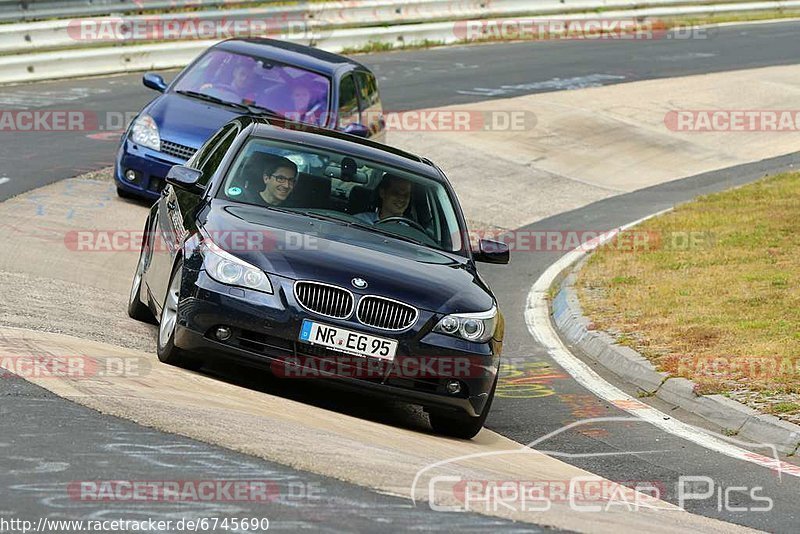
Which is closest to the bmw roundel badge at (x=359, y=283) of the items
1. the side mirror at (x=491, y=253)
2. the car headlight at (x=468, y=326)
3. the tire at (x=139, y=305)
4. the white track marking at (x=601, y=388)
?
the car headlight at (x=468, y=326)

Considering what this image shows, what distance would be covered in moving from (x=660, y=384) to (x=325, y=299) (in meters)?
3.46

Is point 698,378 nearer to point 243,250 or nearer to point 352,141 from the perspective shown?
point 352,141

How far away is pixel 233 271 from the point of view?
7953 mm

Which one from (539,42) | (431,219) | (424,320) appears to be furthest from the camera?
(539,42)

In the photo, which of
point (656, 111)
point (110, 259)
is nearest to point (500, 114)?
point (656, 111)

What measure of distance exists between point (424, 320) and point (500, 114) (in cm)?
1609

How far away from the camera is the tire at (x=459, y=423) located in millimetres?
8281

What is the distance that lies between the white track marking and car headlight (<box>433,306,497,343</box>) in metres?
1.70

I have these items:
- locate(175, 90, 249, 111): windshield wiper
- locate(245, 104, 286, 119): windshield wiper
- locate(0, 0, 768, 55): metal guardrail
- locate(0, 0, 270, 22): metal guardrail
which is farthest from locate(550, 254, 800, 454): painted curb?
locate(0, 0, 270, 22): metal guardrail

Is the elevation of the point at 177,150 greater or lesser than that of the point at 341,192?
lesser

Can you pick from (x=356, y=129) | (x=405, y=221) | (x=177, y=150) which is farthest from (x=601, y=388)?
(x=177, y=150)

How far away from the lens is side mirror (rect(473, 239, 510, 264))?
9461 millimetres

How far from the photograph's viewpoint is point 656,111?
82.5 ft

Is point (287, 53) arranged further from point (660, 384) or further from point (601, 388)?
point (660, 384)
